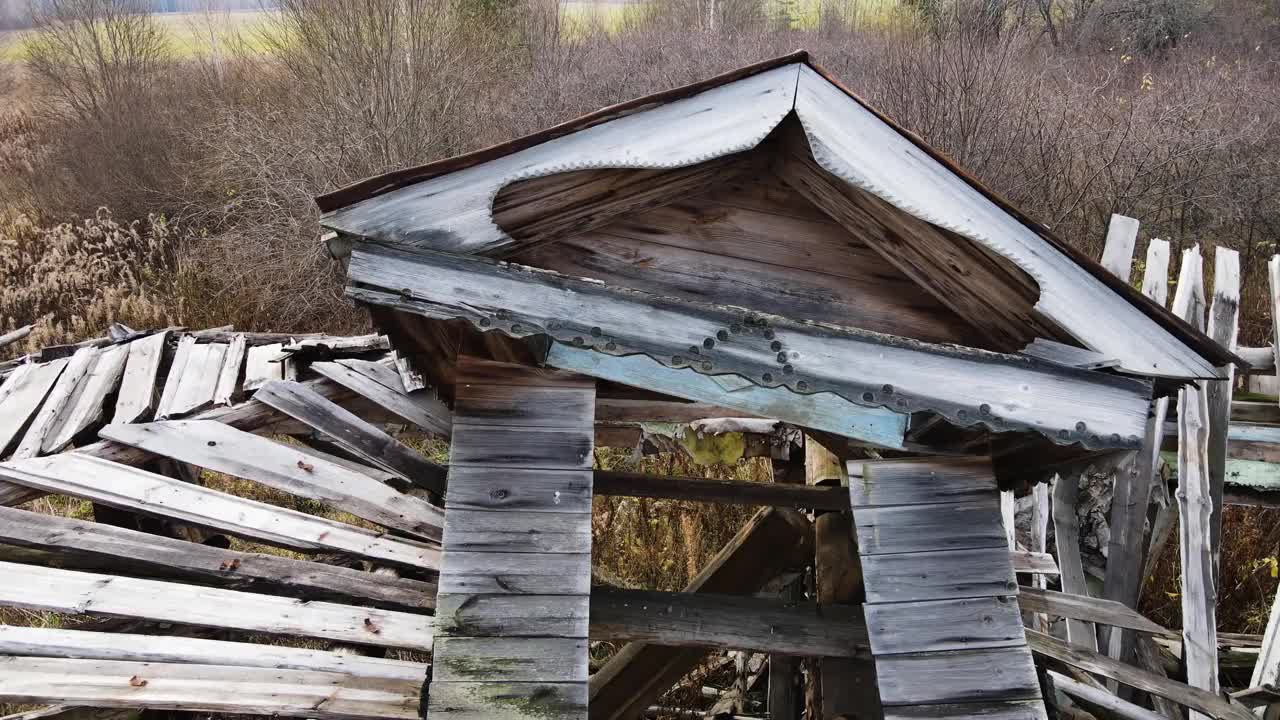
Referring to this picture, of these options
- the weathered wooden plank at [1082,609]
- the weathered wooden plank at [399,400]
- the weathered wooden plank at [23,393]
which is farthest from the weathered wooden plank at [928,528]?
the weathered wooden plank at [23,393]

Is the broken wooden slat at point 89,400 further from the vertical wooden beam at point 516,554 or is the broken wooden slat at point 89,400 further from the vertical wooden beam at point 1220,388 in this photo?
the vertical wooden beam at point 1220,388

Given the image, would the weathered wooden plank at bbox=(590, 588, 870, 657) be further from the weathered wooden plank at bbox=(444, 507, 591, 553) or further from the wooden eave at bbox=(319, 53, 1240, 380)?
the wooden eave at bbox=(319, 53, 1240, 380)

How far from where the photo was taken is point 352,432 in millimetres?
4270

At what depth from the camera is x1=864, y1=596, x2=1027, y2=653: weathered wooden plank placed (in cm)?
232

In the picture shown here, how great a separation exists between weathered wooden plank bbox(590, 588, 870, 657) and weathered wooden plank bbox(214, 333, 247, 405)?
2446mm

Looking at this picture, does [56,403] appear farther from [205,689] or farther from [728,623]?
[728,623]

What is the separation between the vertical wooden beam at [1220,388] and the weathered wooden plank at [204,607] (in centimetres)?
412

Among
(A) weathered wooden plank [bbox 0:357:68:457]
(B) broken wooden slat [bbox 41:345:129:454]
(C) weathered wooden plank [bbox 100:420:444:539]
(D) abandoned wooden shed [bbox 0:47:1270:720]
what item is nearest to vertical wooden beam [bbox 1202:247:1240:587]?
(D) abandoned wooden shed [bbox 0:47:1270:720]

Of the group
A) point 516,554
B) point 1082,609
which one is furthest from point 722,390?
point 1082,609

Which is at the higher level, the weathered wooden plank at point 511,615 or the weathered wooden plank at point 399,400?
the weathered wooden plank at point 399,400

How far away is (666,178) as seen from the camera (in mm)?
2371

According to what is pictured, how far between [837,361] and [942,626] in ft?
2.65

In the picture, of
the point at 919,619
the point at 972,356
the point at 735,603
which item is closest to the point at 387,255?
the point at 972,356

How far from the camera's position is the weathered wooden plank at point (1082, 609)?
3342 millimetres
